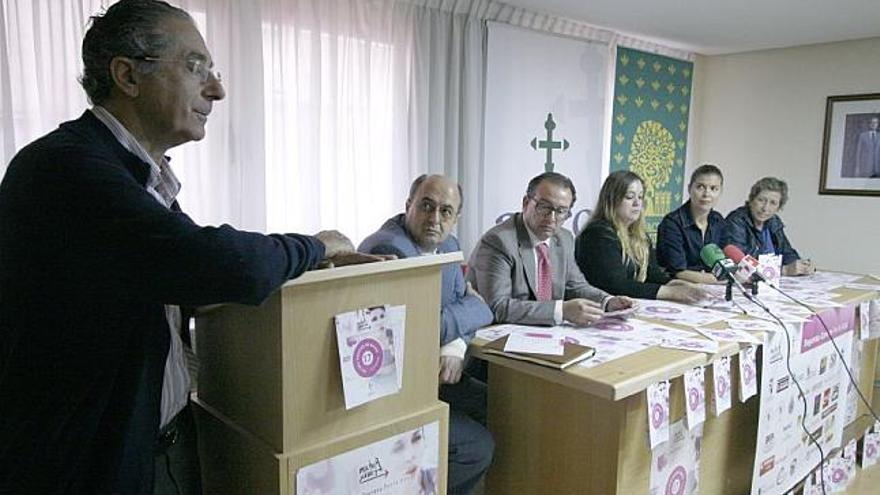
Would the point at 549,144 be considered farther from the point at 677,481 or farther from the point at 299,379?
the point at 299,379

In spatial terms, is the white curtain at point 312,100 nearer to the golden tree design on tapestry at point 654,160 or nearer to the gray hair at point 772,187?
the golden tree design on tapestry at point 654,160

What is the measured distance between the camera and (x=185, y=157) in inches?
108

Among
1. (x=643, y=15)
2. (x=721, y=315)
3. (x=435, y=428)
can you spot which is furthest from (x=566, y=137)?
(x=435, y=428)

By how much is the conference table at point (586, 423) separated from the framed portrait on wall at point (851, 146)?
10.2 feet

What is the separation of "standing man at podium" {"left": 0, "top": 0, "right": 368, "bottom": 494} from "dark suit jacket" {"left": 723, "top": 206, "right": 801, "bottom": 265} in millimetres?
2786

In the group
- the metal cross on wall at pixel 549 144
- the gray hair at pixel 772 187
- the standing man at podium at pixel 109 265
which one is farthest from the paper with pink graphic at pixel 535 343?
the metal cross on wall at pixel 549 144

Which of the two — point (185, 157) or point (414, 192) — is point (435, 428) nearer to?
point (414, 192)

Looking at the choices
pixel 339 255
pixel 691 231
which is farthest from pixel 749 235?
pixel 339 255

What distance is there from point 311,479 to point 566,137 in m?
3.43

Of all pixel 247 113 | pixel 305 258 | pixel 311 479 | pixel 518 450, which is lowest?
pixel 518 450

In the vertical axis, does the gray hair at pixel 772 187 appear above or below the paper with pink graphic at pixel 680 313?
above

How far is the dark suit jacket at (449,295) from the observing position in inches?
72.9

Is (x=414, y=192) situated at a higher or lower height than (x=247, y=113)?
lower

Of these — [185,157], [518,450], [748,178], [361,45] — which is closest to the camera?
[518,450]
